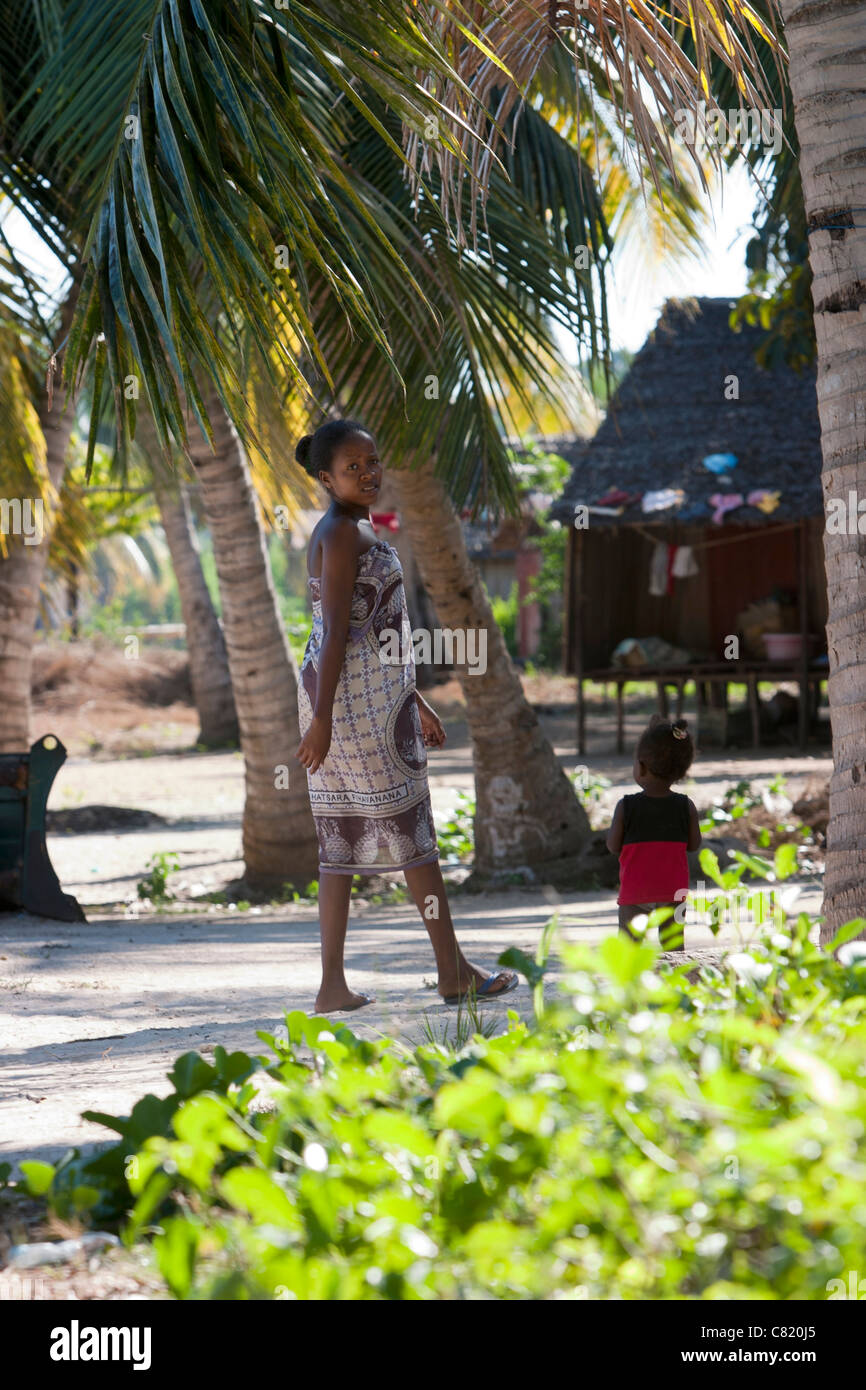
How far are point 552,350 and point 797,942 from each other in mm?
4328

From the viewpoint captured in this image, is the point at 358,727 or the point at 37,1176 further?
the point at 358,727

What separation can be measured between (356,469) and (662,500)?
10344 mm

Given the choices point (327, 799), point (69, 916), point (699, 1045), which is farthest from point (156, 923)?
point (699, 1045)

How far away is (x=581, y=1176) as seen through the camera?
1.71 metres

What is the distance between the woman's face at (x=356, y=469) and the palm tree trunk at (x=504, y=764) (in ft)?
12.1

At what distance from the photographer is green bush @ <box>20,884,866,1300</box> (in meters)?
1.60

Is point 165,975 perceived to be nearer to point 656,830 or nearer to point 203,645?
point 656,830

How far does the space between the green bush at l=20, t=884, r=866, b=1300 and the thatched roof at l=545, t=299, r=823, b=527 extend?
11943mm

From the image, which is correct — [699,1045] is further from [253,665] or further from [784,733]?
[784,733]

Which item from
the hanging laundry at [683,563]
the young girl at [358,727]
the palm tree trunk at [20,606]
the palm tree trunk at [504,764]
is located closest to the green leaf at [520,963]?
the young girl at [358,727]

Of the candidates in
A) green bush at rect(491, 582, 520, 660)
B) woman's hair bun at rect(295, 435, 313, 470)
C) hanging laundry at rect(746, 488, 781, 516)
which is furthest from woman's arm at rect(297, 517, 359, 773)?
green bush at rect(491, 582, 520, 660)

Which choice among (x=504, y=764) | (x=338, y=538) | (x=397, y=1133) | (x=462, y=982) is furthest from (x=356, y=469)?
(x=504, y=764)

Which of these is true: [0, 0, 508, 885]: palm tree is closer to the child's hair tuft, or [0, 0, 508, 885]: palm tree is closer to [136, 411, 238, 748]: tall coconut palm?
the child's hair tuft

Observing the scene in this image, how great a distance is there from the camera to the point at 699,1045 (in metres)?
2.02
